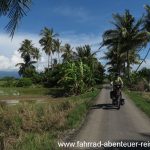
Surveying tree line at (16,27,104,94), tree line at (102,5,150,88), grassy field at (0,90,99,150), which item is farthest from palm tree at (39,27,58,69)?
grassy field at (0,90,99,150)

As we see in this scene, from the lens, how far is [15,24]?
9.30 metres

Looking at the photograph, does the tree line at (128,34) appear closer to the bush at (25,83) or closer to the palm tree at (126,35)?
the palm tree at (126,35)

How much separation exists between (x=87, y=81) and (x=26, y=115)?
29234 mm

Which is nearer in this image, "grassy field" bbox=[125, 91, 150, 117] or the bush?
"grassy field" bbox=[125, 91, 150, 117]

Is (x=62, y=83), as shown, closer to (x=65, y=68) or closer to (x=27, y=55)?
(x=65, y=68)

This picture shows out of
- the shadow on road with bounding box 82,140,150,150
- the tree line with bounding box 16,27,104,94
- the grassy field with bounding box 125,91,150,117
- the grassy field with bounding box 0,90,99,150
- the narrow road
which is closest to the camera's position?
the shadow on road with bounding box 82,140,150,150

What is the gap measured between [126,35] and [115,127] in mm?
35684

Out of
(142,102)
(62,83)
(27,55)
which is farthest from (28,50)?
(142,102)

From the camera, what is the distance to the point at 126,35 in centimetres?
4822

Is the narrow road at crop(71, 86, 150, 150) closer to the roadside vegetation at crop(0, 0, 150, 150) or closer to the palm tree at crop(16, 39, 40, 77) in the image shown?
the roadside vegetation at crop(0, 0, 150, 150)

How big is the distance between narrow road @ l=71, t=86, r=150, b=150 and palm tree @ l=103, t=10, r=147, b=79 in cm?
3070

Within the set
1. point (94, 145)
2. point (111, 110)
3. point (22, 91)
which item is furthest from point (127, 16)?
point (94, 145)

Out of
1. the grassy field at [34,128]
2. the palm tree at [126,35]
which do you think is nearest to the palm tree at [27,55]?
the palm tree at [126,35]

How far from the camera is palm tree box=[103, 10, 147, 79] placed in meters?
48.0
